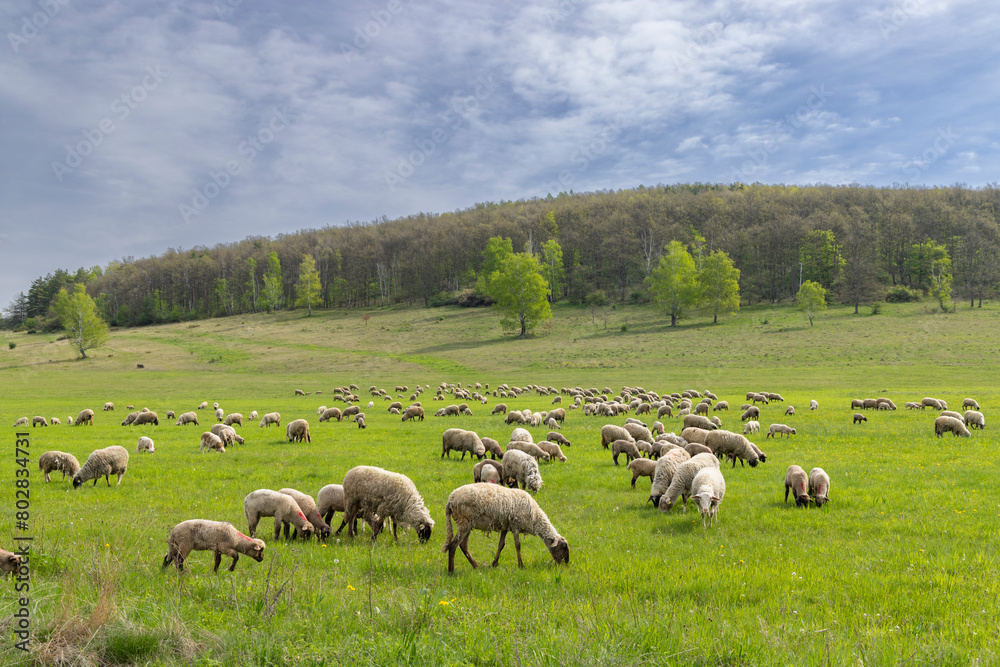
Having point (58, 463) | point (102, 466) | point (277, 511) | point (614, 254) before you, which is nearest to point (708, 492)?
point (277, 511)

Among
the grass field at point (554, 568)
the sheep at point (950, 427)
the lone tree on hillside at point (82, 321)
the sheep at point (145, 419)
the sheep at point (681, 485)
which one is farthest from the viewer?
the lone tree on hillside at point (82, 321)

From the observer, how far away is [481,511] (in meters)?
8.26

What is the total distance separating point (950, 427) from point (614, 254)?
103828 millimetres

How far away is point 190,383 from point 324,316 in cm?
6699

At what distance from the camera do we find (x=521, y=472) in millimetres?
13531

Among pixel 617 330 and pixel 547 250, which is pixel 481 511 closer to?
pixel 617 330

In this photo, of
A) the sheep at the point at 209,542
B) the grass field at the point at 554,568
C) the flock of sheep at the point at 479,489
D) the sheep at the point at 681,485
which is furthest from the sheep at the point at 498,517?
the sheep at the point at 681,485

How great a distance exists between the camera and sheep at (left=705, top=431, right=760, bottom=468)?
16438 millimetres

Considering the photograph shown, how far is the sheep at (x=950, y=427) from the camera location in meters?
20.5

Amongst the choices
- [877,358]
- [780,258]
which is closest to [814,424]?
[877,358]

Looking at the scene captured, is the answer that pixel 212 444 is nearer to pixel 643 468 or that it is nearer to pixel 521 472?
pixel 521 472

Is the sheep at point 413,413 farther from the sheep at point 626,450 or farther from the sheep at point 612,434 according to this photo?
the sheep at point 626,450

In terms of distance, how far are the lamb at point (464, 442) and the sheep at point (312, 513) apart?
7.64 meters

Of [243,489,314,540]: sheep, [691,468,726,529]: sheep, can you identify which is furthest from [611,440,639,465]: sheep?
[243,489,314,540]: sheep
